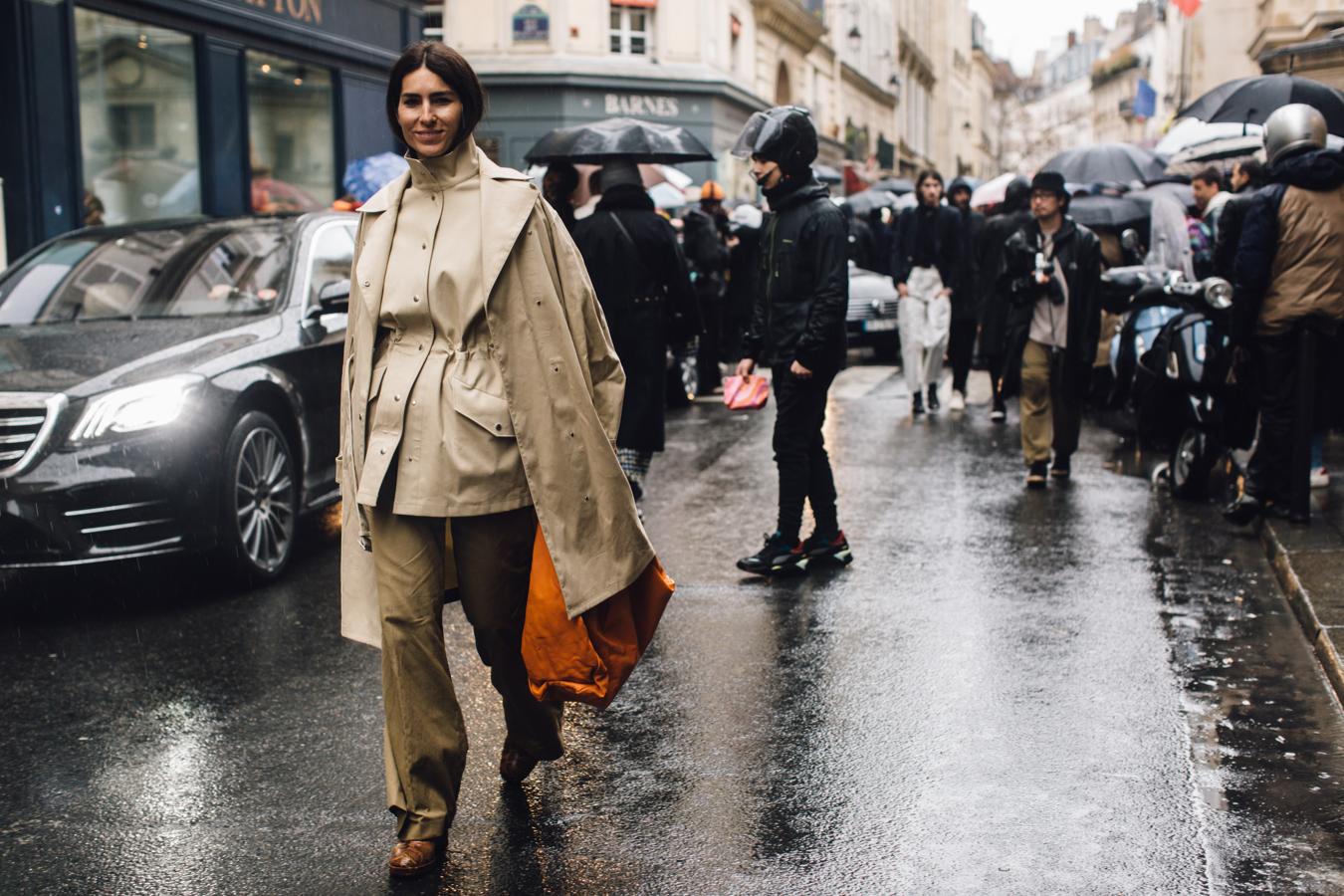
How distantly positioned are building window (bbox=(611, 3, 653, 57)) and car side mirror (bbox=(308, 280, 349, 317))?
27.4 metres

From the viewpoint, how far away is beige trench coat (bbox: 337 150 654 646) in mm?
3777

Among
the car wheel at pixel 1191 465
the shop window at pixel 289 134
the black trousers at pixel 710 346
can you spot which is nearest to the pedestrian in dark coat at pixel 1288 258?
the car wheel at pixel 1191 465

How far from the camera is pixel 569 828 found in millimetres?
4117

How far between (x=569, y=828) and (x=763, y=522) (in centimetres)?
460

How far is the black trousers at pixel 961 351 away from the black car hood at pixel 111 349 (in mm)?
7459

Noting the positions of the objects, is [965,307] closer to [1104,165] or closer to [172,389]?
[1104,165]

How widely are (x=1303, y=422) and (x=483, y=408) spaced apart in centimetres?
528

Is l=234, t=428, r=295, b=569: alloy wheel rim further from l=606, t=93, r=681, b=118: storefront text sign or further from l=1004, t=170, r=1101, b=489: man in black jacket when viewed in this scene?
l=606, t=93, r=681, b=118: storefront text sign

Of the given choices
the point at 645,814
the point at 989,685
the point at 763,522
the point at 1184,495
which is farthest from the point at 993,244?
the point at 645,814

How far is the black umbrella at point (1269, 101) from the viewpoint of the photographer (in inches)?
398

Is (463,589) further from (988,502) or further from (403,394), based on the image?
(988,502)

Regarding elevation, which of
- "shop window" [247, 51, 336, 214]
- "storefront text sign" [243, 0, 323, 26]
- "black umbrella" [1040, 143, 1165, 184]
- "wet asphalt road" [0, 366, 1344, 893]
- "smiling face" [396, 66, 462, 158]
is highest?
"storefront text sign" [243, 0, 323, 26]

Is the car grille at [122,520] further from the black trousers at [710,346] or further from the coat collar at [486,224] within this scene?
the black trousers at [710,346]

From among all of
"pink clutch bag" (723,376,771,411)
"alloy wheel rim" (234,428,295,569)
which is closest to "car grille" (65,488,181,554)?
"alloy wheel rim" (234,428,295,569)
